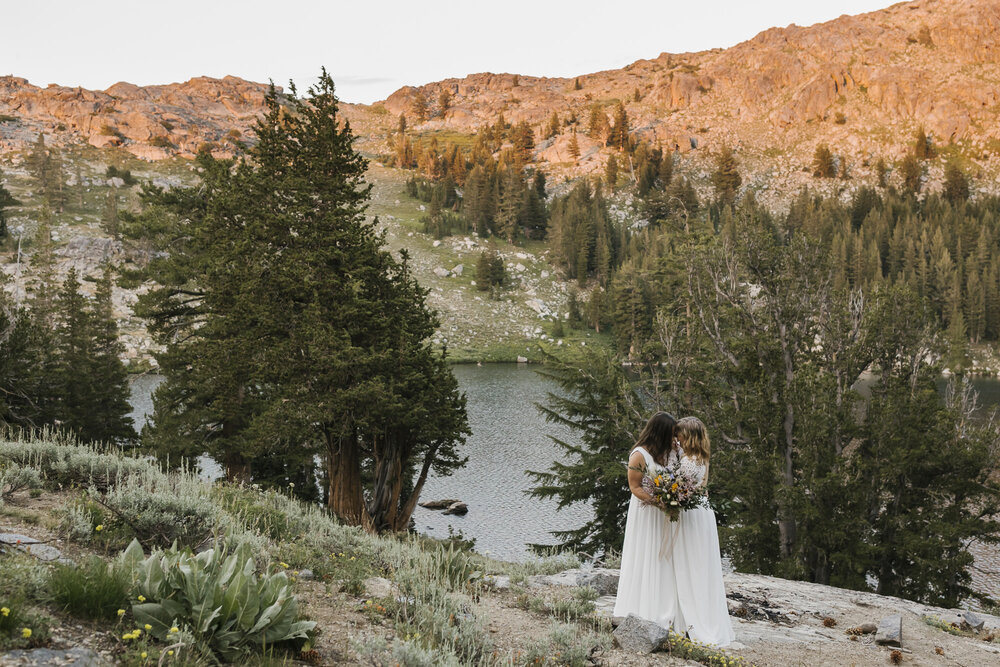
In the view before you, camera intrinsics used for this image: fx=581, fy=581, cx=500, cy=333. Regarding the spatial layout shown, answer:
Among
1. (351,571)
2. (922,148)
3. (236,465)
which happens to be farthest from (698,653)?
(922,148)

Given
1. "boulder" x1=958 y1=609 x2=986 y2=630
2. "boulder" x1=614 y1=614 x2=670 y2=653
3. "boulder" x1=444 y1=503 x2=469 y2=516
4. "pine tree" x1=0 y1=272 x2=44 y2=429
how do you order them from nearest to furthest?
"boulder" x1=614 y1=614 x2=670 y2=653 → "boulder" x1=958 y1=609 x2=986 y2=630 → "pine tree" x1=0 y1=272 x2=44 y2=429 → "boulder" x1=444 y1=503 x2=469 y2=516

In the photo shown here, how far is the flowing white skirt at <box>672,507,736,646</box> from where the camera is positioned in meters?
6.24

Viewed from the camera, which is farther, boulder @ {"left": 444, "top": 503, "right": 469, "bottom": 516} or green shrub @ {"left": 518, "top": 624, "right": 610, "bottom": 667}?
boulder @ {"left": 444, "top": 503, "right": 469, "bottom": 516}

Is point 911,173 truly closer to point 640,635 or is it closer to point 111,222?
point 111,222

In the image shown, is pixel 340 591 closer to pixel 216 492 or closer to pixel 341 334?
pixel 216 492

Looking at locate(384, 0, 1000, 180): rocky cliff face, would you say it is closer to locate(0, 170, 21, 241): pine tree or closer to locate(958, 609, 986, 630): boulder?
locate(0, 170, 21, 241): pine tree

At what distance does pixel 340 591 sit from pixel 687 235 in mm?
19300

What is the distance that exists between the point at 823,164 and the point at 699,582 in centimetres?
15478

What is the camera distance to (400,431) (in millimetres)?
16375

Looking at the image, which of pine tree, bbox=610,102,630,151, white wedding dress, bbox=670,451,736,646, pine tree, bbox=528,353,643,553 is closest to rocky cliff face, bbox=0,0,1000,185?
pine tree, bbox=610,102,630,151

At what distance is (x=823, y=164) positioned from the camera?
13588 centimetres

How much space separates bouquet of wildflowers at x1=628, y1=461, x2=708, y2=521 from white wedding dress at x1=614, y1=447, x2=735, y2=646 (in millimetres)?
104

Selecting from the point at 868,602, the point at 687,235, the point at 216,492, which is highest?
the point at 687,235

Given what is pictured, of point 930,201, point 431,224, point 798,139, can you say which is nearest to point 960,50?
point 798,139
